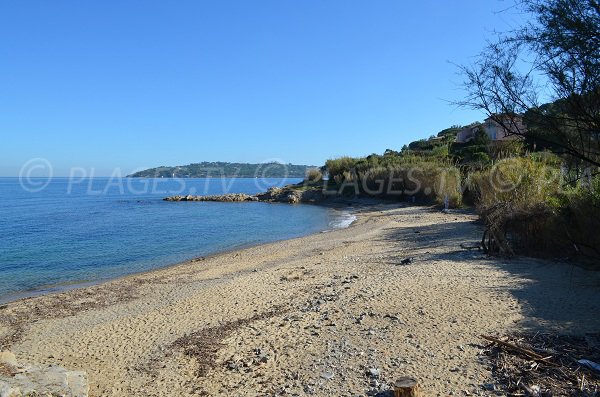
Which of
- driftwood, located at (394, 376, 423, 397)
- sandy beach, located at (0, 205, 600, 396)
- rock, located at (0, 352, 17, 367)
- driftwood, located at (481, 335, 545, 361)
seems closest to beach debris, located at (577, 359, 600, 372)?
driftwood, located at (481, 335, 545, 361)

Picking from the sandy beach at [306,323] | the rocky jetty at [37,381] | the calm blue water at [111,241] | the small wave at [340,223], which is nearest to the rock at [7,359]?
the rocky jetty at [37,381]

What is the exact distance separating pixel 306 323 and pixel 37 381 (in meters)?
3.74

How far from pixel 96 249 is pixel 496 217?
625 inches

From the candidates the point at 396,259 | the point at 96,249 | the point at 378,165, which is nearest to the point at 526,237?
the point at 396,259

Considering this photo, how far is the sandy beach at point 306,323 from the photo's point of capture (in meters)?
5.32

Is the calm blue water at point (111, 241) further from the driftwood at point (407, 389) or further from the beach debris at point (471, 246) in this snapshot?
the driftwood at point (407, 389)

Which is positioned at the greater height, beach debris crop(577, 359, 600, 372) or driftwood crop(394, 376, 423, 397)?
beach debris crop(577, 359, 600, 372)

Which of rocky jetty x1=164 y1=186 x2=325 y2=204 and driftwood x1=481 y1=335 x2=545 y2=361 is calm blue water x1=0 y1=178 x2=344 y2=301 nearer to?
driftwood x1=481 y1=335 x2=545 y2=361

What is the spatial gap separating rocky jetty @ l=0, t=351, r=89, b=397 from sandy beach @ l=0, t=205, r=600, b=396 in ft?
1.29

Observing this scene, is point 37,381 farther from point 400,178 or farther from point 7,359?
point 400,178

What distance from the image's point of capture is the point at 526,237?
1141 centimetres

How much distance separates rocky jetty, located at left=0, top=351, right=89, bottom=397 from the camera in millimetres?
4685

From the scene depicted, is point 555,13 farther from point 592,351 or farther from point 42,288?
point 42,288

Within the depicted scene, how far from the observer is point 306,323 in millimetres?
7121
